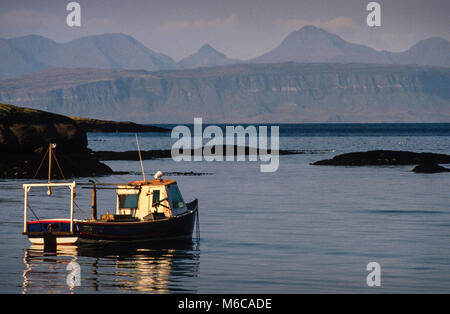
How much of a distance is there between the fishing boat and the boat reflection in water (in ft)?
1.67

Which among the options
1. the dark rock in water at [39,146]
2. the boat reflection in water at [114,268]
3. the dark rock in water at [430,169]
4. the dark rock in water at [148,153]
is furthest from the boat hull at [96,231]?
the dark rock in water at [148,153]

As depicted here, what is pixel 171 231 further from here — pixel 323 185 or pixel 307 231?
pixel 323 185

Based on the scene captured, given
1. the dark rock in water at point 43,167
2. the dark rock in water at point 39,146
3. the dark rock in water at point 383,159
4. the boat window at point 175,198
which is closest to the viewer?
the boat window at point 175,198

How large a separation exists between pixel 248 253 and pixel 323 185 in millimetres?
35116

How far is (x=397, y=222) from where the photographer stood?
136ft

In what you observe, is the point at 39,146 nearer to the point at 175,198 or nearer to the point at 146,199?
the point at 175,198

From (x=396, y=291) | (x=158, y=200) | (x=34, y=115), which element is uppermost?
(x=34, y=115)

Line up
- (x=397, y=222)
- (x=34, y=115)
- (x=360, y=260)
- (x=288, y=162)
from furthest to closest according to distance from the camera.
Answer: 1. (x=288, y=162)
2. (x=34, y=115)
3. (x=397, y=222)
4. (x=360, y=260)

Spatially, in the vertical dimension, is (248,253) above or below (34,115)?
Answer: below

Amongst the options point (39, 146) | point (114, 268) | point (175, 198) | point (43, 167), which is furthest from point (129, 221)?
point (39, 146)

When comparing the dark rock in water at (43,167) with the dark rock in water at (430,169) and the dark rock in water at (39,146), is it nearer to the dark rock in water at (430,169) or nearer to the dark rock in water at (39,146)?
the dark rock in water at (39,146)

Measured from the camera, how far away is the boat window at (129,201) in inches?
1340

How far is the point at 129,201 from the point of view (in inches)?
1344
